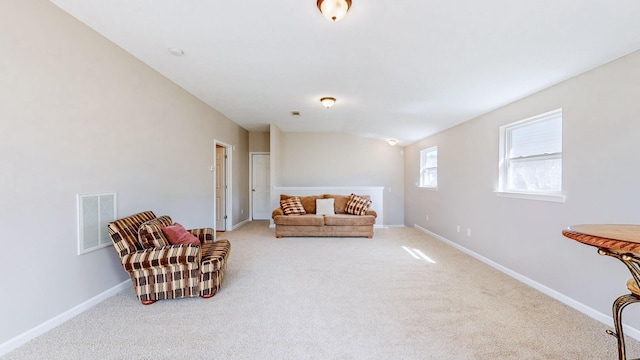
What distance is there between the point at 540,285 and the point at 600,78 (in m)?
2.03

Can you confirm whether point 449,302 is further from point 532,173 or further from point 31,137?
point 31,137

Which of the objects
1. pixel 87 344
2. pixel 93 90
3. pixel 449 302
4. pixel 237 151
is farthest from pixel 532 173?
pixel 237 151

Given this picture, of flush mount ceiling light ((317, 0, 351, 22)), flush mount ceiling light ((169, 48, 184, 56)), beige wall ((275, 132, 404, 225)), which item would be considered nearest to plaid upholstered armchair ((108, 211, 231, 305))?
flush mount ceiling light ((169, 48, 184, 56))

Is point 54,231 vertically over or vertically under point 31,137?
under

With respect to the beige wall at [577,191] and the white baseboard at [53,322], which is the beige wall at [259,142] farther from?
the beige wall at [577,191]

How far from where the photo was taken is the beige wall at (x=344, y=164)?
7.30 metres

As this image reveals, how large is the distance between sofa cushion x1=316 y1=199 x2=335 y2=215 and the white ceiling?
2.63m

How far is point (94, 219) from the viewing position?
249 centimetres

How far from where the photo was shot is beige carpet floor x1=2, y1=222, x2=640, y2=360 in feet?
6.00

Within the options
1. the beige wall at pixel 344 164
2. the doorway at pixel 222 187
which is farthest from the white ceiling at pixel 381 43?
the beige wall at pixel 344 164

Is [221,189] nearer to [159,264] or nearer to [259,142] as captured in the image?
[259,142]

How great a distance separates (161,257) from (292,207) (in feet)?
10.8

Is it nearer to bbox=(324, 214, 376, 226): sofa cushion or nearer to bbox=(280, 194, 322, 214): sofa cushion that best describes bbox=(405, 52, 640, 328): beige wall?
bbox=(324, 214, 376, 226): sofa cushion

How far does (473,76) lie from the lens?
2785mm
